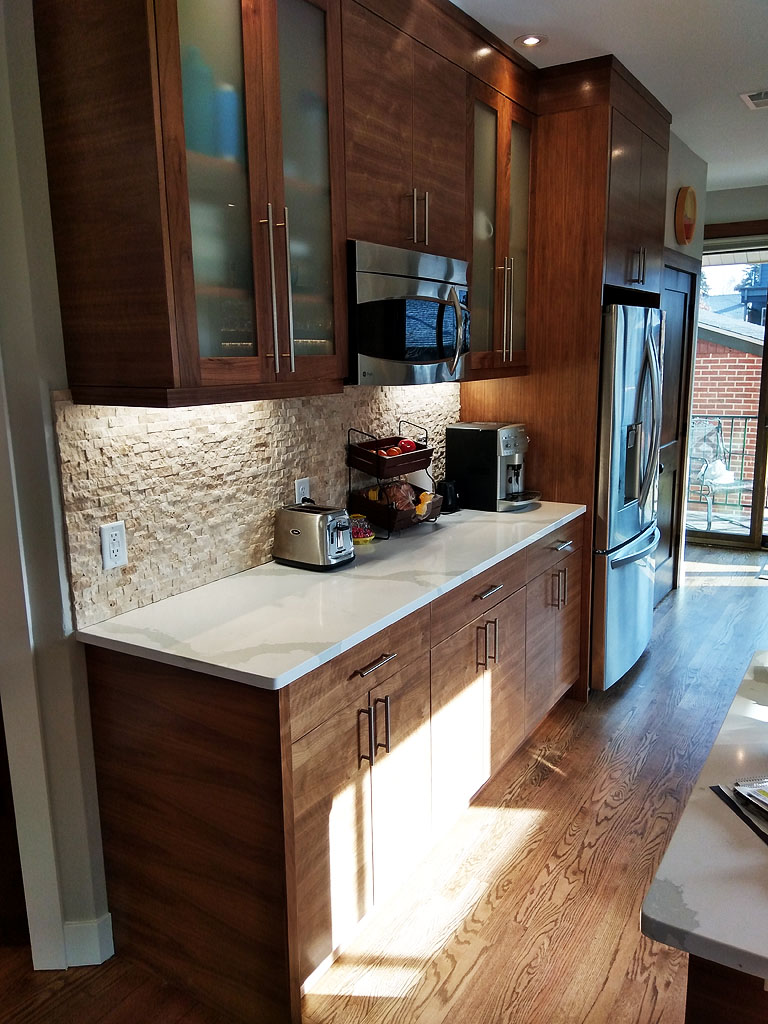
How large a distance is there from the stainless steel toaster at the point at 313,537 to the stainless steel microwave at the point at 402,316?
0.43 meters

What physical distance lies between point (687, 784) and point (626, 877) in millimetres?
625

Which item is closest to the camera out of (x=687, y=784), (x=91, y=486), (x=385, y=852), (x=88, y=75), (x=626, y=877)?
(x=88, y=75)

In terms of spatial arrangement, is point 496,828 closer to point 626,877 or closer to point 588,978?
point 626,877

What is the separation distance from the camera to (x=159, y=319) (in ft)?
5.70

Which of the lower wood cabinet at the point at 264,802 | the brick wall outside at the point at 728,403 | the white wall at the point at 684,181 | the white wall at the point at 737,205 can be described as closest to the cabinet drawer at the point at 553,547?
the lower wood cabinet at the point at 264,802

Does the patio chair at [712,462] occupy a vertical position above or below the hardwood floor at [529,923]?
above

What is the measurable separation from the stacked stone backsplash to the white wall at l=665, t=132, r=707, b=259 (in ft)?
8.58

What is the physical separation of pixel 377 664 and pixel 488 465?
147cm

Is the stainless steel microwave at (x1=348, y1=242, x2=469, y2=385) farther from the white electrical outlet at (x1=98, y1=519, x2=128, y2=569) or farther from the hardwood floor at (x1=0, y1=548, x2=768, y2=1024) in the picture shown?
the hardwood floor at (x1=0, y1=548, x2=768, y2=1024)

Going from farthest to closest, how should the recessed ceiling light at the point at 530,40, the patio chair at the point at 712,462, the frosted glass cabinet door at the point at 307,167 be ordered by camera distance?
the patio chair at the point at 712,462
the recessed ceiling light at the point at 530,40
the frosted glass cabinet door at the point at 307,167

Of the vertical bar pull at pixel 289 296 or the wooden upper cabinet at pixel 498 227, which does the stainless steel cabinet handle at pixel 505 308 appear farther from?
the vertical bar pull at pixel 289 296

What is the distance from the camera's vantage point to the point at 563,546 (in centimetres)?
320

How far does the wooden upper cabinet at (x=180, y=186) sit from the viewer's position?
1685 mm

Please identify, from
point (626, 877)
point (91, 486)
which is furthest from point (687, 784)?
point (91, 486)
